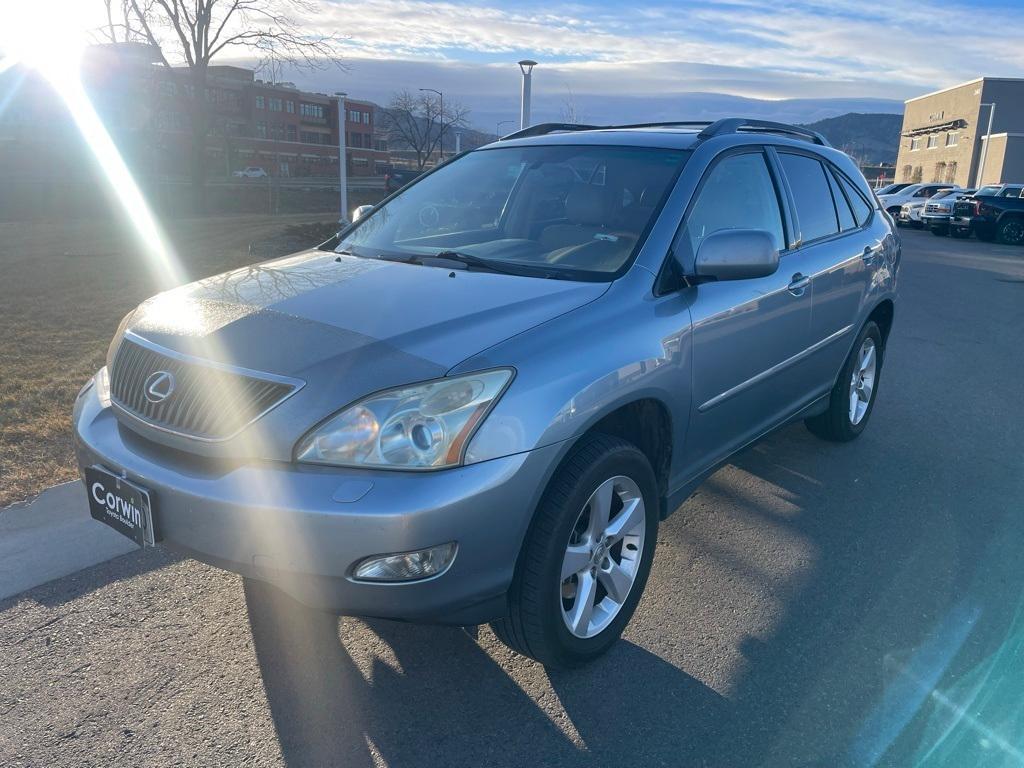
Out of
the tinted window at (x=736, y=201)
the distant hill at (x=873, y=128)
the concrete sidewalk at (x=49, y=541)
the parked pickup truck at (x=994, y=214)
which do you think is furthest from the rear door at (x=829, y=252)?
the distant hill at (x=873, y=128)

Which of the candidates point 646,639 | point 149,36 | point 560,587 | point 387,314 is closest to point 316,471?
point 387,314

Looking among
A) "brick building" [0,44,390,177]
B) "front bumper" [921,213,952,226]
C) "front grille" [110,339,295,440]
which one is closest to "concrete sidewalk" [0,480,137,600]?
"front grille" [110,339,295,440]

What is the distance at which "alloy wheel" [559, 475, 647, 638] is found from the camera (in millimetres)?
2756

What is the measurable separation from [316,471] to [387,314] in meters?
0.67

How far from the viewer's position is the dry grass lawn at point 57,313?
465 centimetres

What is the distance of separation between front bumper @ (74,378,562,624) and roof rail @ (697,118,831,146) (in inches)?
84.7

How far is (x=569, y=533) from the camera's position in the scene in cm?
258

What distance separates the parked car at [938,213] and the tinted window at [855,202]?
24.0 m

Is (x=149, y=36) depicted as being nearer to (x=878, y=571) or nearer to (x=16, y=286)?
(x=16, y=286)

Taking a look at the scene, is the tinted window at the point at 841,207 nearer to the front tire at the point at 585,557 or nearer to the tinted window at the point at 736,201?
the tinted window at the point at 736,201

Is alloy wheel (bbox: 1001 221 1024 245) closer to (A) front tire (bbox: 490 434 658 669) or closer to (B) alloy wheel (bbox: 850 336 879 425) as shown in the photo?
(B) alloy wheel (bbox: 850 336 879 425)

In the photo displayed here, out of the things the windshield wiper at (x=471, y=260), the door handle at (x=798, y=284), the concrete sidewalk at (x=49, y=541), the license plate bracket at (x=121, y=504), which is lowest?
the concrete sidewalk at (x=49, y=541)

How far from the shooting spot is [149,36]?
28.5m

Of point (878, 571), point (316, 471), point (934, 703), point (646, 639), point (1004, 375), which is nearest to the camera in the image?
point (316, 471)
